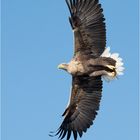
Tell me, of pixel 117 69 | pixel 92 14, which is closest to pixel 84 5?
pixel 92 14

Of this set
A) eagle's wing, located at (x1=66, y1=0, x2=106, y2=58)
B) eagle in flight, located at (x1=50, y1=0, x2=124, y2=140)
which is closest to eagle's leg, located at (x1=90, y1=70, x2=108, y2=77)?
eagle in flight, located at (x1=50, y1=0, x2=124, y2=140)

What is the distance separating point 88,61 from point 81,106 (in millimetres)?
1684

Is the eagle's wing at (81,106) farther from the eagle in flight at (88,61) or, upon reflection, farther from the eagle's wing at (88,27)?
the eagle's wing at (88,27)

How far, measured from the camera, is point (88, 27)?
76.4 ft

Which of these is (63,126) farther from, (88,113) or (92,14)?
(92,14)

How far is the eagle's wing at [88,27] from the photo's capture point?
23.1 m

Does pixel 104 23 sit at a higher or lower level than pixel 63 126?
higher

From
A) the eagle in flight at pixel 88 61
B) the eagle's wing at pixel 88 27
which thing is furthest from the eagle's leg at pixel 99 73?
the eagle's wing at pixel 88 27

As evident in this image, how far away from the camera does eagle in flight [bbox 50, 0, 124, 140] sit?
2288cm

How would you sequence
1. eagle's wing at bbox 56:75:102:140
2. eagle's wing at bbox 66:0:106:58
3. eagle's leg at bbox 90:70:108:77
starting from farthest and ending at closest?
eagle's wing at bbox 56:75:102:140, eagle's wing at bbox 66:0:106:58, eagle's leg at bbox 90:70:108:77

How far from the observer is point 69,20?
2314 cm

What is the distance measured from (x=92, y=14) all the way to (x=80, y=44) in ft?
2.54

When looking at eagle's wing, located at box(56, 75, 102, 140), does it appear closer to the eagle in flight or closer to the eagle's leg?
the eagle in flight

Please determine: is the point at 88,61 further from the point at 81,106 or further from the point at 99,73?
the point at 81,106
